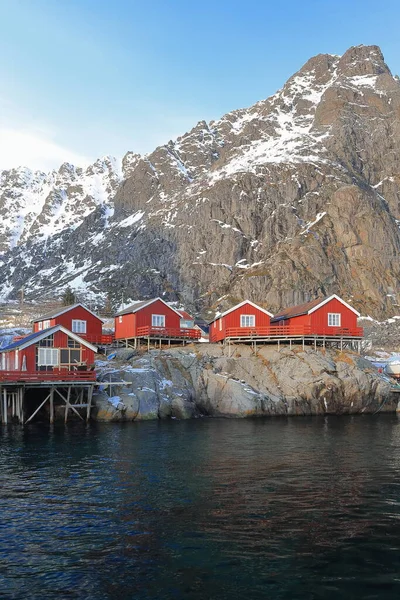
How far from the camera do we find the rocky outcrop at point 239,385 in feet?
178

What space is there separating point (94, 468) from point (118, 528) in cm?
1090

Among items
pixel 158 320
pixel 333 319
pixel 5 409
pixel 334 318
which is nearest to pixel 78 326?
pixel 158 320

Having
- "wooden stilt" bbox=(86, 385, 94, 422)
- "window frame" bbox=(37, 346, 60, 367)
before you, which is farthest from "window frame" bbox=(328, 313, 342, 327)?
"window frame" bbox=(37, 346, 60, 367)

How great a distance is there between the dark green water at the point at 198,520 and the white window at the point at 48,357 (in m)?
15.7

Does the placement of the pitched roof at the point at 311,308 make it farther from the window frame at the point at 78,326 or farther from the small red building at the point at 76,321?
the window frame at the point at 78,326

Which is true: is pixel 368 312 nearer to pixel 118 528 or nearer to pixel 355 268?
pixel 355 268

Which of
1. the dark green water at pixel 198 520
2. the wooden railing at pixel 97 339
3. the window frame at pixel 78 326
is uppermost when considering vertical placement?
the window frame at pixel 78 326

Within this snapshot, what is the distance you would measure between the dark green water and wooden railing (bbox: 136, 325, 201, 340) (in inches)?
1277

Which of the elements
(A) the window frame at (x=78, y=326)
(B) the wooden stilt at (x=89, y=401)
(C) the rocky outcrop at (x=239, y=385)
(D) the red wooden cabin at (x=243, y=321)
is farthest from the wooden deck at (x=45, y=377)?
(D) the red wooden cabin at (x=243, y=321)

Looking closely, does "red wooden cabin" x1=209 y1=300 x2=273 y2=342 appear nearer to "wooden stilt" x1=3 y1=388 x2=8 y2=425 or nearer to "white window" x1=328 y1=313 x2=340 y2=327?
"white window" x1=328 y1=313 x2=340 y2=327

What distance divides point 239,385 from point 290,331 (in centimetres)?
1247

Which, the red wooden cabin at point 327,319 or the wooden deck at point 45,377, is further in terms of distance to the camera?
the red wooden cabin at point 327,319

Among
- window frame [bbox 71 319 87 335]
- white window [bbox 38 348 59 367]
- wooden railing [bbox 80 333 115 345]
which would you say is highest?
window frame [bbox 71 319 87 335]

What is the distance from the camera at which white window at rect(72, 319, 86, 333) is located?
70.2 metres
